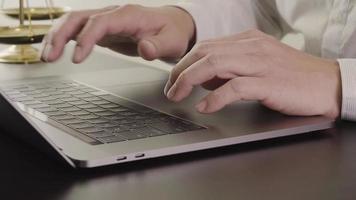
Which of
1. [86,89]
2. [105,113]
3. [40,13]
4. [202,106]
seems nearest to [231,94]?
[202,106]

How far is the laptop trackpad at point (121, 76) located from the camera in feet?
2.94

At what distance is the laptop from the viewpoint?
0.56 m

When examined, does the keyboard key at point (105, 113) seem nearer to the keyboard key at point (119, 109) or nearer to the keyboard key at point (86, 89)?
the keyboard key at point (119, 109)

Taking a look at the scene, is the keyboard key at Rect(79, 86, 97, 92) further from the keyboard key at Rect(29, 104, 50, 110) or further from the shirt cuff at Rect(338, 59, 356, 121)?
the shirt cuff at Rect(338, 59, 356, 121)

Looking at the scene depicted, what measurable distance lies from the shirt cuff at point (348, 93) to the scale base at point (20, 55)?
23.1 inches

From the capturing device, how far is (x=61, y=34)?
849mm

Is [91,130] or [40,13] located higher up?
[91,130]

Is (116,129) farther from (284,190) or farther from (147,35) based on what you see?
(147,35)

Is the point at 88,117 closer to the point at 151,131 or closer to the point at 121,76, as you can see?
the point at 151,131

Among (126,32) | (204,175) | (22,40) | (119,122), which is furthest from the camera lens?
(22,40)

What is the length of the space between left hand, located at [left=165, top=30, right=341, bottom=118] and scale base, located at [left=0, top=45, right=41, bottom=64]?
488 millimetres

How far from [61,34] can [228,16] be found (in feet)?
1.46

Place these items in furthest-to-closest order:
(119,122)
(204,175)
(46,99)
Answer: (46,99)
(119,122)
(204,175)

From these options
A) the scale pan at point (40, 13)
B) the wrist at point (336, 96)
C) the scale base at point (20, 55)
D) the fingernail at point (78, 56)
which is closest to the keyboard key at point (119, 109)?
the fingernail at point (78, 56)
